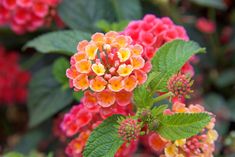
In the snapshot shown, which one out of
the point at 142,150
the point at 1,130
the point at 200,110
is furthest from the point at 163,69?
the point at 1,130

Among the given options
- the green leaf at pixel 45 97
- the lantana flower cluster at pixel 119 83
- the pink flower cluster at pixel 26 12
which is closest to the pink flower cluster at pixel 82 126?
the lantana flower cluster at pixel 119 83

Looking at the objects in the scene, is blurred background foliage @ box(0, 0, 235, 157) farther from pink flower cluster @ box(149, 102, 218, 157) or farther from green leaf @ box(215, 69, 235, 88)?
pink flower cluster @ box(149, 102, 218, 157)

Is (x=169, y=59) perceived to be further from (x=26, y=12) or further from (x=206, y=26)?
(x=206, y=26)

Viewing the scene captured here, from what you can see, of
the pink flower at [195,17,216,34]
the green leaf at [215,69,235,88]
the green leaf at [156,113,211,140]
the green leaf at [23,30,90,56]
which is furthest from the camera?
the pink flower at [195,17,216,34]

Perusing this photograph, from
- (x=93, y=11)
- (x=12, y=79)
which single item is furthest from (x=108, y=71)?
(x=12, y=79)

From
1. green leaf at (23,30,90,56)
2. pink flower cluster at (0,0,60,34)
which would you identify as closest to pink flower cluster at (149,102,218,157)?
green leaf at (23,30,90,56)

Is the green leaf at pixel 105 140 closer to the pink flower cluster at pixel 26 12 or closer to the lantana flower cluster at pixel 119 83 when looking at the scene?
the lantana flower cluster at pixel 119 83
